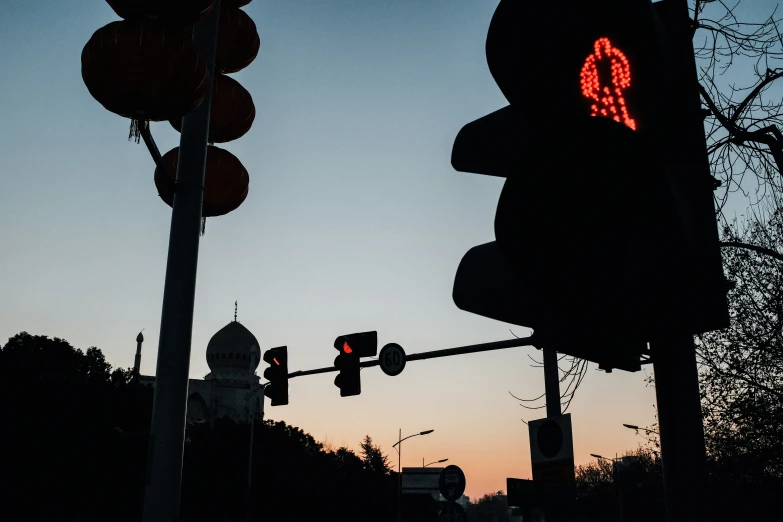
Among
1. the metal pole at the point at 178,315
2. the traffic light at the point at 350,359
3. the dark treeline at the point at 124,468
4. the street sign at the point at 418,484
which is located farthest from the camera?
the dark treeline at the point at 124,468

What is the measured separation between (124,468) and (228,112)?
32.7m

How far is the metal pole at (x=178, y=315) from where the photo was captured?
5.88 m

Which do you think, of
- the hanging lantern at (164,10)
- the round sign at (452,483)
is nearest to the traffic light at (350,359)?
the round sign at (452,483)

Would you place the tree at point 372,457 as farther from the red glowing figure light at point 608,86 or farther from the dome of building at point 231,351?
the red glowing figure light at point 608,86

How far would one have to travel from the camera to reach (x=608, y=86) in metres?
1.95

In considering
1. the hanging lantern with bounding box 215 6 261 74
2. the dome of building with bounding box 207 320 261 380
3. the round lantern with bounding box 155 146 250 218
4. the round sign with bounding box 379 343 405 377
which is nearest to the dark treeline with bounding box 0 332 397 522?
the round sign with bounding box 379 343 405 377

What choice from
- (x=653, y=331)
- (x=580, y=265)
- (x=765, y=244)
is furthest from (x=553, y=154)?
(x=765, y=244)

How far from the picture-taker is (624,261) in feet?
5.57

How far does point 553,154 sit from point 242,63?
6.35 m

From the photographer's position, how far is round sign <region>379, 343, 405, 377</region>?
567 inches

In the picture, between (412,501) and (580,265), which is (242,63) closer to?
(580,265)

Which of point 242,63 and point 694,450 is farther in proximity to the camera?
point 242,63

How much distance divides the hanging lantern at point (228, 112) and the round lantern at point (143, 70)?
1.02m

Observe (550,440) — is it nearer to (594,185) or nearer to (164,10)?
(594,185)
